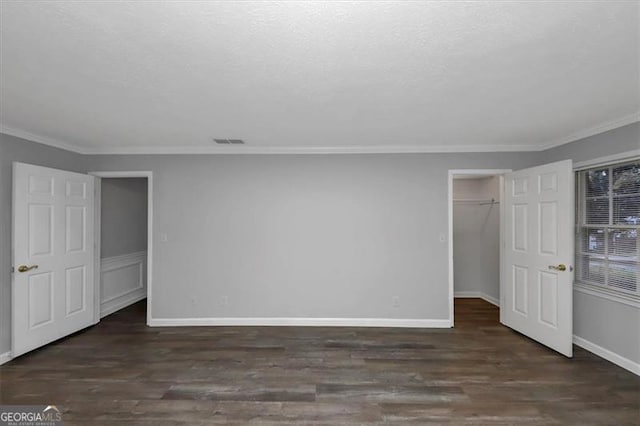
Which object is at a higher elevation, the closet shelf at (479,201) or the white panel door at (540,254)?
the closet shelf at (479,201)

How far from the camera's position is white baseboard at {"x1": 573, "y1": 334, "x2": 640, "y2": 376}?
2840 mm

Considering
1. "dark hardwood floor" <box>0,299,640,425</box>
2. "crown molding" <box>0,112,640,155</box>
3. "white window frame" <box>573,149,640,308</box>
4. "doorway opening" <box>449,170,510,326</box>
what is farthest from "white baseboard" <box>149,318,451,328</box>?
"crown molding" <box>0,112,640,155</box>

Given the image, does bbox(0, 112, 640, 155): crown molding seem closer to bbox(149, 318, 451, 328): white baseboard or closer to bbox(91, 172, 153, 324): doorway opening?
bbox(91, 172, 153, 324): doorway opening

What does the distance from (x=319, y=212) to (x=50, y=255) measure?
3235 millimetres

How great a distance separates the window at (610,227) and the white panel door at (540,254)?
353mm

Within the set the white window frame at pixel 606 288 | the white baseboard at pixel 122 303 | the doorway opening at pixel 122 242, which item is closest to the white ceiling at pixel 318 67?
the white window frame at pixel 606 288

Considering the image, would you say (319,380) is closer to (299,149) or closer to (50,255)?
(299,149)

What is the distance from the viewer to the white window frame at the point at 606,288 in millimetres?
2881

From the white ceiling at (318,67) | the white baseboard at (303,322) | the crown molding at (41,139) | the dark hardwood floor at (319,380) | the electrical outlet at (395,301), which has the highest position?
the white ceiling at (318,67)

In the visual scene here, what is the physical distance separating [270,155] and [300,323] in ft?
7.75

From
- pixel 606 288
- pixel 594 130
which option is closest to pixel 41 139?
pixel 594 130

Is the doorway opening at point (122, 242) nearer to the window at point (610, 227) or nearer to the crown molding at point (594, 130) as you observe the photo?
the crown molding at point (594, 130)

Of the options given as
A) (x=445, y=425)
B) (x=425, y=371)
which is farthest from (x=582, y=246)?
(x=445, y=425)

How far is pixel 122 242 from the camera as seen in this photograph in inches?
194
